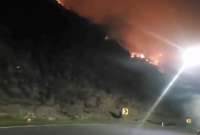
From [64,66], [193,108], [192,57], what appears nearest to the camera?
[192,57]

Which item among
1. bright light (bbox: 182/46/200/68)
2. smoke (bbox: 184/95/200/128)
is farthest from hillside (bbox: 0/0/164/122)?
bright light (bbox: 182/46/200/68)

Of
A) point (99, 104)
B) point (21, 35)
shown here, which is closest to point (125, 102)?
point (99, 104)

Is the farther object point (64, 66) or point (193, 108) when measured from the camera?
point (193, 108)

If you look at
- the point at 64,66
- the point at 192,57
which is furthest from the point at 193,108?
the point at 192,57

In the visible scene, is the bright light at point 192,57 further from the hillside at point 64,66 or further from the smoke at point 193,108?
the smoke at point 193,108

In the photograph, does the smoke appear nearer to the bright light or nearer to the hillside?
the hillside

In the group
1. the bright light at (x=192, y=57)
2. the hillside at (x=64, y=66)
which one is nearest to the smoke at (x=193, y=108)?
the hillside at (x=64, y=66)

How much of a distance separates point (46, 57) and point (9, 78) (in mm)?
25297

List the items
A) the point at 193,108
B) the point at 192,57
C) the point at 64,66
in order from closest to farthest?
the point at 192,57 → the point at 64,66 → the point at 193,108

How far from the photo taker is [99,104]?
124625 millimetres

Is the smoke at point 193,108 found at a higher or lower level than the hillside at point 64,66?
lower

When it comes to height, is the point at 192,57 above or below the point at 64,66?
below

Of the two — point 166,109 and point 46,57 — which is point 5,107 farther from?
point 166,109

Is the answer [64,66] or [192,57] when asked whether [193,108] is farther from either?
[192,57]
